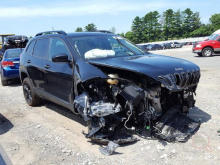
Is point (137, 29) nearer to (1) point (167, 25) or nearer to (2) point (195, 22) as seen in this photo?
(1) point (167, 25)

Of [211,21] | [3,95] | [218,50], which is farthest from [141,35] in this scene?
[3,95]

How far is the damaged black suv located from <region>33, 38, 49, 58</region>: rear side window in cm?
82

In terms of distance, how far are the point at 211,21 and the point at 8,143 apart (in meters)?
119

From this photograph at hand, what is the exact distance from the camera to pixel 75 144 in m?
4.25

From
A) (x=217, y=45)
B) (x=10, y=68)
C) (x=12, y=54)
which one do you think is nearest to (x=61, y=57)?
(x=10, y=68)

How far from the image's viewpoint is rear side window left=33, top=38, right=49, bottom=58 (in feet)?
18.8

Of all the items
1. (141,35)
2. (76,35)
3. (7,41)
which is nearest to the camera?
(76,35)

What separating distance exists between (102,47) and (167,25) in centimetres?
10438

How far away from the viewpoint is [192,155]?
365 centimetres

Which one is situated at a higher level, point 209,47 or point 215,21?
point 215,21

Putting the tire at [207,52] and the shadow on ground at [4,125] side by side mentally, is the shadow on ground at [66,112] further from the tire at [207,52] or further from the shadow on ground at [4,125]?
the tire at [207,52]

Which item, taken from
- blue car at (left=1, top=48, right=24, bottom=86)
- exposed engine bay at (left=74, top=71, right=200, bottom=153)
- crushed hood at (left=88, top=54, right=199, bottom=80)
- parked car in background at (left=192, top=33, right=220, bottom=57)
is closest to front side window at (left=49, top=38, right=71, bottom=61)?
crushed hood at (left=88, top=54, right=199, bottom=80)

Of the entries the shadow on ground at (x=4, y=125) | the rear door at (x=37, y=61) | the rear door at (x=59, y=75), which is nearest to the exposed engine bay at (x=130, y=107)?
the rear door at (x=59, y=75)

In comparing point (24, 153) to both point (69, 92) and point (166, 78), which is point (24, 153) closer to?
point (69, 92)
